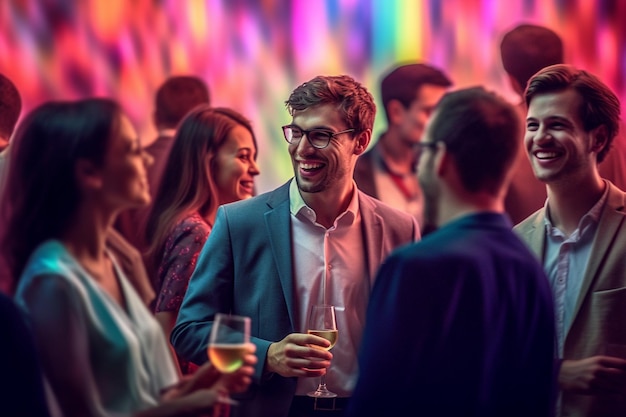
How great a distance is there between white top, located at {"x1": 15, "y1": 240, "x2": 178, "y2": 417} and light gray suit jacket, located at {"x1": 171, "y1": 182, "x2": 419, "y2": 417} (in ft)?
1.94

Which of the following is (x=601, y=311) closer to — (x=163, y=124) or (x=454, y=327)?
(x=454, y=327)

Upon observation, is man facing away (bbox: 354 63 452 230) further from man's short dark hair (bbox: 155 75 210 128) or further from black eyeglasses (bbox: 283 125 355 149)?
black eyeglasses (bbox: 283 125 355 149)

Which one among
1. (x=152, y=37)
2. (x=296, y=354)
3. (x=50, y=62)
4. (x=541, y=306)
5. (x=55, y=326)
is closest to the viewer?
(x=55, y=326)

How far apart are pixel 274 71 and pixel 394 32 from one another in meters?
0.63

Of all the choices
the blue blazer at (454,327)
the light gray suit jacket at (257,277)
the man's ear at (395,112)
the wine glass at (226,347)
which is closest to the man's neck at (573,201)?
the light gray suit jacket at (257,277)

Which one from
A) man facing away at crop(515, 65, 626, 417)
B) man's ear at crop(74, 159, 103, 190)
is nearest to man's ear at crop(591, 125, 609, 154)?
man facing away at crop(515, 65, 626, 417)

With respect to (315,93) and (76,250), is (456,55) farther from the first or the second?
(76,250)

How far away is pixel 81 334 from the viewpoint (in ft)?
7.64

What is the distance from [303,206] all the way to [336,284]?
26 centimetres

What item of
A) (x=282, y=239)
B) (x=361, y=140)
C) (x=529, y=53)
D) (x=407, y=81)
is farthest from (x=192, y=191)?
(x=407, y=81)

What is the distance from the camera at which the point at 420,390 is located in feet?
7.84

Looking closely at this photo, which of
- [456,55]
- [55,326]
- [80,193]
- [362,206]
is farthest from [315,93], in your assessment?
[456,55]

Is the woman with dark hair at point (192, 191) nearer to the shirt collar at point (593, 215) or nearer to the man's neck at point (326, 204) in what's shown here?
the man's neck at point (326, 204)

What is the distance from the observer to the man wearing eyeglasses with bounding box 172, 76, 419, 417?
10.0 feet
